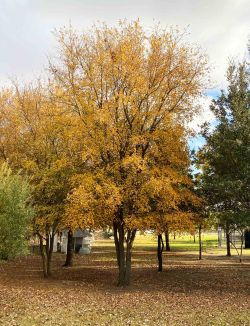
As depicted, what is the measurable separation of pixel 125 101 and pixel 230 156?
5.86 meters

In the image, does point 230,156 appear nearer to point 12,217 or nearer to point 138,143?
point 138,143

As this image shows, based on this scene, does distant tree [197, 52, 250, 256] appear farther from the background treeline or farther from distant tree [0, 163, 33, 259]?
distant tree [0, 163, 33, 259]

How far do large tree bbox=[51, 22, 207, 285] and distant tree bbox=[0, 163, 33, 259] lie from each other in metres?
3.80

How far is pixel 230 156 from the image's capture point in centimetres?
2088

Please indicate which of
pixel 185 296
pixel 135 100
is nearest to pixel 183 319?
pixel 185 296

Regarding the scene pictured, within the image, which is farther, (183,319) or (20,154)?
(20,154)

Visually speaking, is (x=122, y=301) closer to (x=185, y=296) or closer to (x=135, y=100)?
(x=185, y=296)

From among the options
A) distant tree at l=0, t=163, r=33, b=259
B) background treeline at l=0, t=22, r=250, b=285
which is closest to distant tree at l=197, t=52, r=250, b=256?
background treeline at l=0, t=22, r=250, b=285

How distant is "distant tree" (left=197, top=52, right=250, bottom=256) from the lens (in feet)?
65.9

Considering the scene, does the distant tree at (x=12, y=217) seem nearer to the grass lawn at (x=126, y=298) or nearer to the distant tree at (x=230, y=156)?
the grass lawn at (x=126, y=298)

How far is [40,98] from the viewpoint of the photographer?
2647 cm

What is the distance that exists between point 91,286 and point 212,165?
896 cm

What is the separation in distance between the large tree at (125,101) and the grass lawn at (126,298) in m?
3.13

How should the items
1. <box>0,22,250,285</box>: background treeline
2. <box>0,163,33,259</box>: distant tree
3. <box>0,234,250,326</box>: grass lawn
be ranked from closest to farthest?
1. <box>0,234,250,326</box>: grass lawn
2. <box>0,163,33,259</box>: distant tree
3. <box>0,22,250,285</box>: background treeline
